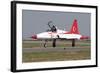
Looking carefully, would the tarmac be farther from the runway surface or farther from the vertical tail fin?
the vertical tail fin

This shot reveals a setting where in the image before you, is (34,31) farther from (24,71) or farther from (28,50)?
(24,71)

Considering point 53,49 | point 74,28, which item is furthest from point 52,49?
point 74,28

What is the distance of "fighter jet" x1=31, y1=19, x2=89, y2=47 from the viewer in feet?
4.80

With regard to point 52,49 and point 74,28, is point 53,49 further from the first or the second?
point 74,28

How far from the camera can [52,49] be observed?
1.48 meters

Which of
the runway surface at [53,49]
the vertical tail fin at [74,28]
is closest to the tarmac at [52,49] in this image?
the runway surface at [53,49]

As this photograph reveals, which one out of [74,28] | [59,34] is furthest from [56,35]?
[74,28]

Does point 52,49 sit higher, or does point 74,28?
point 74,28

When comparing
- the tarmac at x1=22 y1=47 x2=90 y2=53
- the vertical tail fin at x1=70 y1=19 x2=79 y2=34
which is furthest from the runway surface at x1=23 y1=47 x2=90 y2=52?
the vertical tail fin at x1=70 y1=19 x2=79 y2=34

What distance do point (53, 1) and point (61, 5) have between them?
56mm

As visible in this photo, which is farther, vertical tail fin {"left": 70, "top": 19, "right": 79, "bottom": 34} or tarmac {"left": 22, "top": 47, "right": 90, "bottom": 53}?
vertical tail fin {"left": 70, "top": 19, "right": 79, "bottom": 34}

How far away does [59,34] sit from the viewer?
1.50m

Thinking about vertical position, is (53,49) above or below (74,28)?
below

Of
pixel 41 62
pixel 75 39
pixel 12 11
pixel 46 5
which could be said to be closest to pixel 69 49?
pixel 75 39
